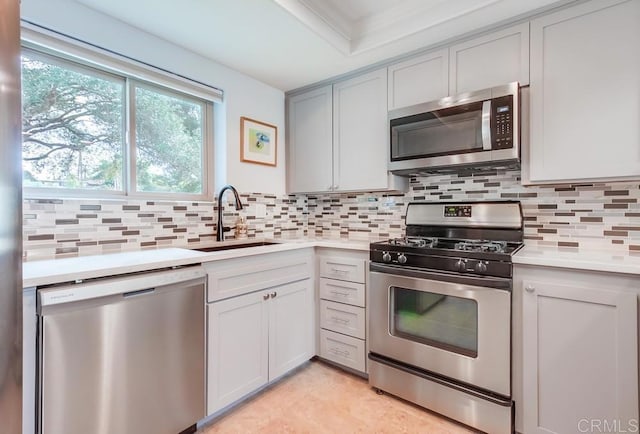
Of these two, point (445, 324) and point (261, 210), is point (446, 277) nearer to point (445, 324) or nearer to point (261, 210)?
point (445, 324)

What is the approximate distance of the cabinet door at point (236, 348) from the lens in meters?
1.70

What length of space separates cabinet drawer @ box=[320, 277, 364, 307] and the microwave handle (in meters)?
1.16

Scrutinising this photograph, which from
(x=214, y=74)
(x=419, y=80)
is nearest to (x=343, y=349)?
(x=419, y=80)

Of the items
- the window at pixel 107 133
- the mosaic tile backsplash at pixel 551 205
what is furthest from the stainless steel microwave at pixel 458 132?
the window at pixel 107 133

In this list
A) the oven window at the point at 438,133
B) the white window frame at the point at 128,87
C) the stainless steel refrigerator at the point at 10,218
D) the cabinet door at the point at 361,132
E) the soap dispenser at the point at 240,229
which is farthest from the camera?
the soap dispenser at the point at 240,229

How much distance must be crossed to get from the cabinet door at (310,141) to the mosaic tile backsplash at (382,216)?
40 cm

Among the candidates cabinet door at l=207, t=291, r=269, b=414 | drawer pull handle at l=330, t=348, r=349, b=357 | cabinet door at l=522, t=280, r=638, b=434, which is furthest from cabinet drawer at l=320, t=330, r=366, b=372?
cabinet door at l=522, t=280, r=638, b=434

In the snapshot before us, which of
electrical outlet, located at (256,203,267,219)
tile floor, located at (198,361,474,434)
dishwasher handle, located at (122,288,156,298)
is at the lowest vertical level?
tile floor, located at (198,361,474,434)

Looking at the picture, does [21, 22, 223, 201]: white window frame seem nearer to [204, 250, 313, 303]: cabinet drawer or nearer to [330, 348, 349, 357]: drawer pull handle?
[204, 250, 313, 303]: cabinet drawer

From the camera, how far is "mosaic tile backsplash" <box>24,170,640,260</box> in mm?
1626

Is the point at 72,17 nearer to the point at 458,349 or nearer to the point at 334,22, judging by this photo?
the point at 334,22

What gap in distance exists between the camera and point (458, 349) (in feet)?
5.68

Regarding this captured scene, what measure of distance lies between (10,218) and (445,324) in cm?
185

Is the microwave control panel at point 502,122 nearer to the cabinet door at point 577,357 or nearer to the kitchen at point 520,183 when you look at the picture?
the kitchen at point 520,183
